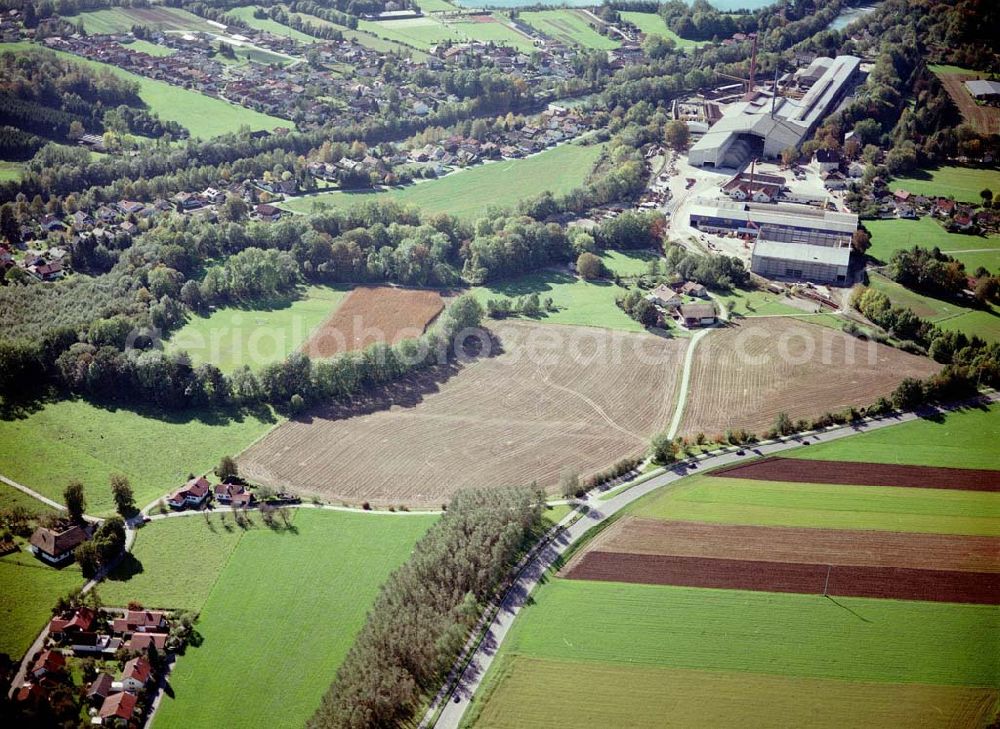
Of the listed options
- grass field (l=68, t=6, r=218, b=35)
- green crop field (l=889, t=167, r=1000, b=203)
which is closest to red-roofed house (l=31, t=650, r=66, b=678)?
green crop field (l=889, t=167, r=1000, b=203)

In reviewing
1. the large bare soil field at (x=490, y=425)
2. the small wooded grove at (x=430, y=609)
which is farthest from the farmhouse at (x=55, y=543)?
the small wooded grove at (x=430, y=609)

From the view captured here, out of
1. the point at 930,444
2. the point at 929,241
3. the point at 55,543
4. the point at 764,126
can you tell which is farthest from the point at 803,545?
the point at 764,126

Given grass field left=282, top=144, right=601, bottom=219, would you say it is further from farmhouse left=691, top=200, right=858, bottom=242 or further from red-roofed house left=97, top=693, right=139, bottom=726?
red-roofed house left=97, top=693, right=139, bottom=726

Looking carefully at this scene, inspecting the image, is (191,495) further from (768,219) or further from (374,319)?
(768,219)

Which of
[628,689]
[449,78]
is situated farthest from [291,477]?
[449,78]

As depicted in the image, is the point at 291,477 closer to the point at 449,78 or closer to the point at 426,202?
the point at 426,202

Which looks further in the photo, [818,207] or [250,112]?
[250,112]

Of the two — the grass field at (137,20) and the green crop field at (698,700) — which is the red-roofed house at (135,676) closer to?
the green crop field at (698,700)
